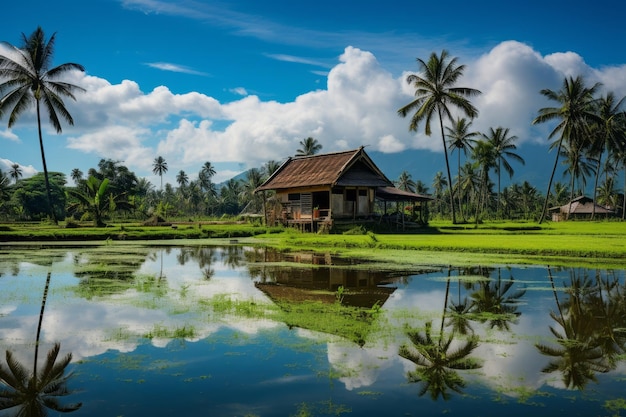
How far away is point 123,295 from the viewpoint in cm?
1162

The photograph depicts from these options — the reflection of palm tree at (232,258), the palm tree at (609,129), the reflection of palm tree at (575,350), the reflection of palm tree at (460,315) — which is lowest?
the reflection of palm tree at (575,350)

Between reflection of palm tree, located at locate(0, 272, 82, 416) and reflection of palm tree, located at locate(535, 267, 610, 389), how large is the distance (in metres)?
5.78

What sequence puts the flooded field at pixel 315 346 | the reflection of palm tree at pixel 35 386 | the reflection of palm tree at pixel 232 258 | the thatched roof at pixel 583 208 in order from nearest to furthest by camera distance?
the reflection of palm tree at pixel 35 386 < the flooded field at pixel 315 346 < the reflection of palm tree at pixel 232 258 < the thatched roof at pixel 583 208

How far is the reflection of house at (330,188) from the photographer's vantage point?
116 ft

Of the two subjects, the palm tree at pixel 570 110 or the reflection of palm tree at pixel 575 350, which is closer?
the reflection of palm tree at pixel 575 350

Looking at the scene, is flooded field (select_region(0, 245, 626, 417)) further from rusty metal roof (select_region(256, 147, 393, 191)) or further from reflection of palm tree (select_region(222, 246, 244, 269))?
rusty metal roof (select_region(256, 147, 393, 191))

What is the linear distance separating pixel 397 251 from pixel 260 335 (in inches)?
609

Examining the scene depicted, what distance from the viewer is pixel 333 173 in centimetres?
3541

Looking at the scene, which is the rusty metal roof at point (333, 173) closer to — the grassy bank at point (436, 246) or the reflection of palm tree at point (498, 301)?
the grassy bank at point (436, 246)

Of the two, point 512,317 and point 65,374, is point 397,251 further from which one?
point 65,374

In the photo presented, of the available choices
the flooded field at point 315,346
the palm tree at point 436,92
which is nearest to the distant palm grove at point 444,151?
the palm tree at point 436,92

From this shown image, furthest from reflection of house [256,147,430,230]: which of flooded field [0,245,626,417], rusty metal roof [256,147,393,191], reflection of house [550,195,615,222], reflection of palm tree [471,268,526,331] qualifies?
reflection of house [550,195,615,222]

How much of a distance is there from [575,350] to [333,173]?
28.5 m

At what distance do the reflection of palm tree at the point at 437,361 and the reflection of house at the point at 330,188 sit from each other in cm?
2593
